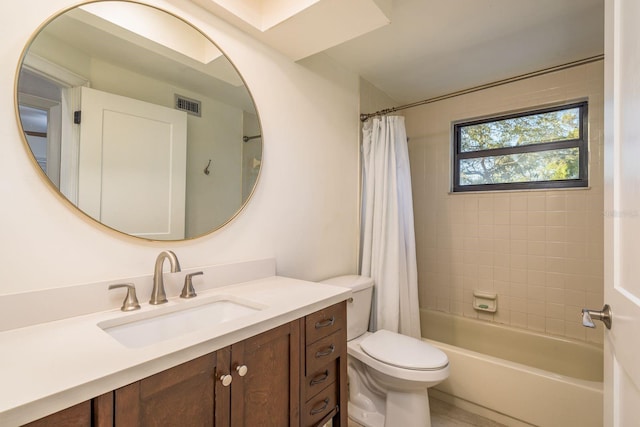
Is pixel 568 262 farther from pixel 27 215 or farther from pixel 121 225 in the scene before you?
pixel 27 215

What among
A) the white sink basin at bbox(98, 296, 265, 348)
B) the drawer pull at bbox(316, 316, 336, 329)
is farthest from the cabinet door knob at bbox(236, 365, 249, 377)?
the drawer pull at bbox(316, 316, 336, 329)

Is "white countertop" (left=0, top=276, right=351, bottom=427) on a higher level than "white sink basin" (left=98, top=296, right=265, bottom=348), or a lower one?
higher

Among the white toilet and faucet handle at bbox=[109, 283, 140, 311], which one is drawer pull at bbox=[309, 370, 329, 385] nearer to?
the white toilet

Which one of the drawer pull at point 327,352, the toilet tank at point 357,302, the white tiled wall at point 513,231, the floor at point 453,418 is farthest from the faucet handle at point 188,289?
the white tiled wall at point 513,231

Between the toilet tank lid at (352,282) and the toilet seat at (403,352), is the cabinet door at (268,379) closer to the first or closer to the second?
the toilet seat at (403,352)

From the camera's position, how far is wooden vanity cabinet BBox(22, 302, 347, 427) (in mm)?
635

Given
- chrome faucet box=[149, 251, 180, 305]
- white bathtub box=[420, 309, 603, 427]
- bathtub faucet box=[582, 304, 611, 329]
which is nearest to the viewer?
bathtub faucet box=[582, 304, 611, 329]

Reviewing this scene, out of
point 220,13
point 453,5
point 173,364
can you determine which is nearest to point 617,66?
point 453,5

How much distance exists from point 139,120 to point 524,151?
2.68 meters

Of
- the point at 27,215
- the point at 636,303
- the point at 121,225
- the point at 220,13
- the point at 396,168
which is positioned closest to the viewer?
the point at 636,303

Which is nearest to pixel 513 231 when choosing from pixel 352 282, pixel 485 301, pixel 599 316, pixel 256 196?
pixel 485 301

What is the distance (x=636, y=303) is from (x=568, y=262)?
1.95 metres

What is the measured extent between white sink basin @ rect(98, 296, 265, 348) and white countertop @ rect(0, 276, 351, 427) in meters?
0.02

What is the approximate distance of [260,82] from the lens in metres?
1.57
